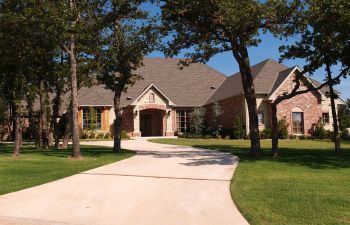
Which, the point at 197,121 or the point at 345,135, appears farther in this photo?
the point at 197,121

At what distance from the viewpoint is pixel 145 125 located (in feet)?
148

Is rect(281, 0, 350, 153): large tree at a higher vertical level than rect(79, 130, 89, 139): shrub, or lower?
higher

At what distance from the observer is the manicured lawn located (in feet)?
25.5

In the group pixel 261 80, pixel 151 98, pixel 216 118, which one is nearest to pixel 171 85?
pixel 151 98

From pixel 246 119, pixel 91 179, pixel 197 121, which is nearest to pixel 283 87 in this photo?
pixel 246 119

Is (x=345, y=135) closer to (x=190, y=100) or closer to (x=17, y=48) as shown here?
(x=190, y=100)

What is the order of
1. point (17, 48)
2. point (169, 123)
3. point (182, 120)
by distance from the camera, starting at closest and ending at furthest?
point (17, 48)
point (169, 123)
point (182, 120)

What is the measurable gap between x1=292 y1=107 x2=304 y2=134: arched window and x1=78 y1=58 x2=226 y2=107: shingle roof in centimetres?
1018

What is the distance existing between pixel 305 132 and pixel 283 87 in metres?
4.67

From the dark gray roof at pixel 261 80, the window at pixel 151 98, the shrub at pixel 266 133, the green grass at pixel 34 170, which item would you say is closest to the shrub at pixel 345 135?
Result: the shrub at pixel 266 133

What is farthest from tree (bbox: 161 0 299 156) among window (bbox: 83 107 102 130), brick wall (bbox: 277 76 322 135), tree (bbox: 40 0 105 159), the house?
window (bbox: 83 107 102 130)

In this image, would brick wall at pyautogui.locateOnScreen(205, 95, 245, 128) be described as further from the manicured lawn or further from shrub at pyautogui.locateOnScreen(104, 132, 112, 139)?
the manicured lawn

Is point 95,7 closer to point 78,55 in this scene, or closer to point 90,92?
point 78,55

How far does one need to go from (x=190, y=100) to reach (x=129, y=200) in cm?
3564
